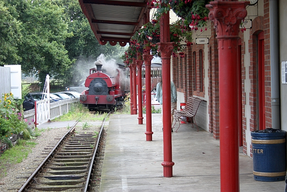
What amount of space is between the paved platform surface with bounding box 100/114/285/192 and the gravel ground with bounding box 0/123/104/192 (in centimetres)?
182

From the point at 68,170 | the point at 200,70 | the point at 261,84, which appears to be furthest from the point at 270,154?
the point at 200,70

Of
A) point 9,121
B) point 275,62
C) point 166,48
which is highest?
point 166,48

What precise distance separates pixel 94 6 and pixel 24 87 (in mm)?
7257

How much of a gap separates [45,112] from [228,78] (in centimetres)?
1527

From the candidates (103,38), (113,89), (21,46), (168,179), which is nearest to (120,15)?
(103,38)

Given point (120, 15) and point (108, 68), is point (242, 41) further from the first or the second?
point (108, 68)

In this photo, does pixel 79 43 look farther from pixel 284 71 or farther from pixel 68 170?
pixel 284 71

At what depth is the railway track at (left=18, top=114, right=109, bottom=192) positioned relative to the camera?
7.31 m

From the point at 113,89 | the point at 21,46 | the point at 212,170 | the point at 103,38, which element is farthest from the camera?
the point at 21,46

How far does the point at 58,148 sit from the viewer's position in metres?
11.4

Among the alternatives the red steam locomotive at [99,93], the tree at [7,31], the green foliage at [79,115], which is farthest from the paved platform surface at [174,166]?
the tree at [7,31]

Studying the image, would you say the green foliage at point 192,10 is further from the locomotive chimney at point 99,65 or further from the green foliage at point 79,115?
the locomotive chimney at point 99,65

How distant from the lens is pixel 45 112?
18062 mm

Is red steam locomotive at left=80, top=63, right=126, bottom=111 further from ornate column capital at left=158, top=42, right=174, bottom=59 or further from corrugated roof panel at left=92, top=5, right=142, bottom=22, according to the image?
ornate column capital at left=158, top=42, right=174, bottom=59
